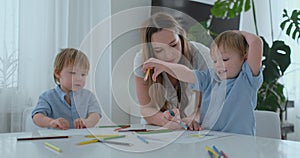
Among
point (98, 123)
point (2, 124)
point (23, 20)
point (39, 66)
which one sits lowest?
point (2, 124)

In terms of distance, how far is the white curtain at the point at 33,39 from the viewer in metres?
1.83

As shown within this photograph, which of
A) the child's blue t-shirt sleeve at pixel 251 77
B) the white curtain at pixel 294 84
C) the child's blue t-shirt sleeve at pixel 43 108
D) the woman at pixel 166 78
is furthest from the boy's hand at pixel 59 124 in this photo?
the white curtain at pixel 294 84

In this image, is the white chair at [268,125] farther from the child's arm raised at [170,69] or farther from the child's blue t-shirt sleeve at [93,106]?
the child's blue t-shirt sleeve at [93,106]

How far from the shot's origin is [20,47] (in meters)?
1.88

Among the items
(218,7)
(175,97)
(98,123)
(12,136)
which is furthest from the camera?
(218,7)

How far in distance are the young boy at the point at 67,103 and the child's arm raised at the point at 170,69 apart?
0.79 ft

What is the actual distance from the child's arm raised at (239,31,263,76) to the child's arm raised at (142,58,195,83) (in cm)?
18

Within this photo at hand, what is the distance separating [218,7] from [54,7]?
36.2 inches

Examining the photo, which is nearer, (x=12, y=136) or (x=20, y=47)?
(x=12, y=136)

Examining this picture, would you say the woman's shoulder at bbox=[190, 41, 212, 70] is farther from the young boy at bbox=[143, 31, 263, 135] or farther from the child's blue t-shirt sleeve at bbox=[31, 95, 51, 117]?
the child's blue t-shirt sleeve at bbox=[31, 95, 51, 117]

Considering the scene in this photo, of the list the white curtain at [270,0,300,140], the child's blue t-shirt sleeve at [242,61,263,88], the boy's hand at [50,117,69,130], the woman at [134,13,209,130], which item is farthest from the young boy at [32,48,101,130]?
the white curtain at [270,0,300,140]

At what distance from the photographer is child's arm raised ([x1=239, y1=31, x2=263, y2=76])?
3.29 feet

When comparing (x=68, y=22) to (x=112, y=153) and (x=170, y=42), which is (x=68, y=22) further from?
(x=112, y=153)

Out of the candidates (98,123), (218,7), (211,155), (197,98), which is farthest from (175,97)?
(218,7)
